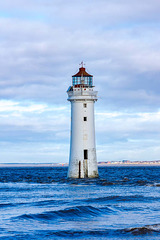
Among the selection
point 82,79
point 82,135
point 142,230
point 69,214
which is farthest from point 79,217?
point 82,79

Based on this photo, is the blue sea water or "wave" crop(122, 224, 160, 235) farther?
"wave" crop(122, 224, 160, 235)

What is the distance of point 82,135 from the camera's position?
4131 cm

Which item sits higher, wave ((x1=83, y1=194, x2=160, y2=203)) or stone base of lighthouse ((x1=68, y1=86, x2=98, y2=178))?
stone base of lighthouse ((x1=68, y1=86, x2=98, y2=178))

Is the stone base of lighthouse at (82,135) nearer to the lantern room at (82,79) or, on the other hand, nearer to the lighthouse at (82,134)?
the lighthouse at (82,134)

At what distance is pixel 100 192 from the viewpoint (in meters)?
31.6

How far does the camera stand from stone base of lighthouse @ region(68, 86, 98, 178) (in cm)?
4138

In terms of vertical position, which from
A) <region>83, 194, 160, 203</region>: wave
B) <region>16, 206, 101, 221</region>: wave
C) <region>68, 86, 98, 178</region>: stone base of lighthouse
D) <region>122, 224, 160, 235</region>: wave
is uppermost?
<region>68, 86, 98, 178</region>: stone base of lighthouse

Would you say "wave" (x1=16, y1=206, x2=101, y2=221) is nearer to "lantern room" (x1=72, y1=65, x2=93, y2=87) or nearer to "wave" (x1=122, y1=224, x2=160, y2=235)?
"wave" (x1=122, y1=224, x2=160, y2=235)

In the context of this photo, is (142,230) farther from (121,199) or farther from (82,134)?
(82,134)

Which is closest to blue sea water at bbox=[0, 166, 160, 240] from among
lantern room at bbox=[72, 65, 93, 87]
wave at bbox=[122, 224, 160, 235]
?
wave at bbox=[122, 224, 160, 235]

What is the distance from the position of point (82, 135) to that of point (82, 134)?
0.10m

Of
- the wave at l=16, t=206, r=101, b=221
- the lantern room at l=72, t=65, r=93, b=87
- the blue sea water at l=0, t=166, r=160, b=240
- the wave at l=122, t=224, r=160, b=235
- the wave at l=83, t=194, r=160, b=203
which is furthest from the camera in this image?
the lantern room at l=72, t=65, r=93, b=87

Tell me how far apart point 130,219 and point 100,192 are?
41.2 feet

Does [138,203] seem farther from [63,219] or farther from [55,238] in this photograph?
[55,238]
